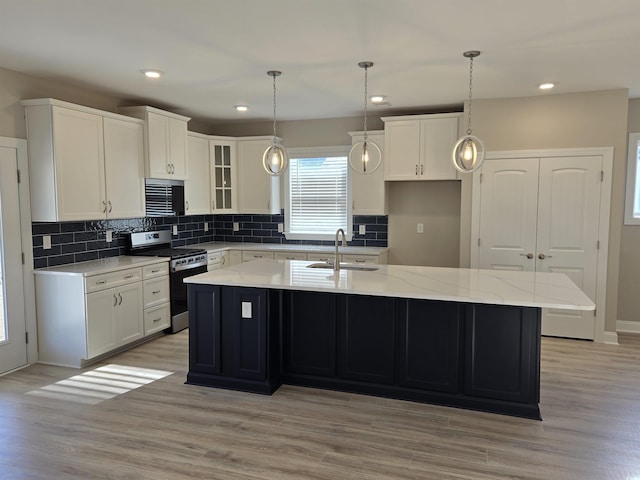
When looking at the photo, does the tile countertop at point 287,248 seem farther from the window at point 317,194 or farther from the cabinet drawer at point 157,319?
the cabinet drawer at point 157,319

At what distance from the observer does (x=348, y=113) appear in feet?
19.3

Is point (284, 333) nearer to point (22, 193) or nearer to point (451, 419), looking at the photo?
point (451, 419)

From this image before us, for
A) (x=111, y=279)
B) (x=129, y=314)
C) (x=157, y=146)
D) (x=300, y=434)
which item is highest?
(x=157, y=146)

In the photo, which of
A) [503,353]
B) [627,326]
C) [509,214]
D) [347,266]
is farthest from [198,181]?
[627,326]

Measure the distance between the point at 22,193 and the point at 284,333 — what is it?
2594mm

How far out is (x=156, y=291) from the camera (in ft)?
16.0

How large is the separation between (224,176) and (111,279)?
8.25 feet

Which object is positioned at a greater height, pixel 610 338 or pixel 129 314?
pixel 129 314

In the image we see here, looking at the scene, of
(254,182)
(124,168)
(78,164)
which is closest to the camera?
(78,164)

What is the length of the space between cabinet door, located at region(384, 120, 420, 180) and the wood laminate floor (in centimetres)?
Result: 269

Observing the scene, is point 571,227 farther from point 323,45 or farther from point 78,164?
Result: point 78,164

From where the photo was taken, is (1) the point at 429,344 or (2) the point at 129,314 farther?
(2) the point at 129,314

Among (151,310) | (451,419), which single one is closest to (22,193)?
(151,310)

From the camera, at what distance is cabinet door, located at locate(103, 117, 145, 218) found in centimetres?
449
